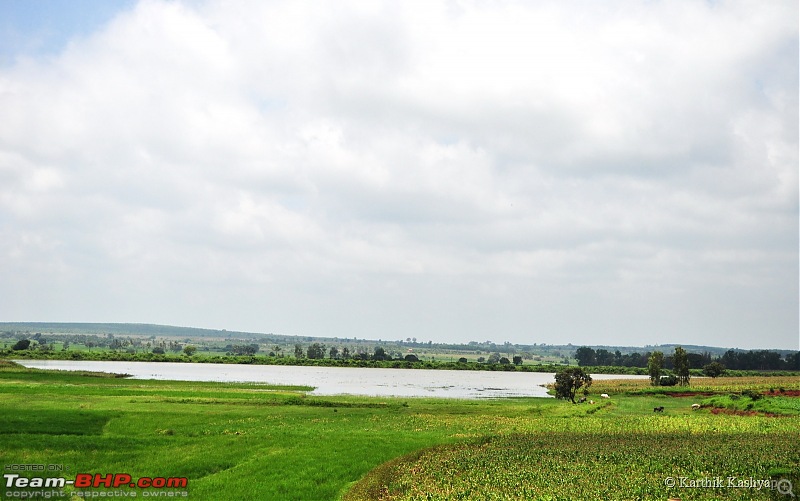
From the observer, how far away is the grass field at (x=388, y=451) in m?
23.9

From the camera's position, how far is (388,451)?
33375 millimetres

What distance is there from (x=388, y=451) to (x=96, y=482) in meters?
15.7

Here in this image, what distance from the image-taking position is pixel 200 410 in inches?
2096

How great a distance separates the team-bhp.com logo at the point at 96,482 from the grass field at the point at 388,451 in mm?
585

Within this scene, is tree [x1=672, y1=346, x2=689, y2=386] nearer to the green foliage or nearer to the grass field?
the grass field

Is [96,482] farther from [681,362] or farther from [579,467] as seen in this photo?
[681,362]

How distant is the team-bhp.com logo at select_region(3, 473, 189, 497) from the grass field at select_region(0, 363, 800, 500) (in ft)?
1.92

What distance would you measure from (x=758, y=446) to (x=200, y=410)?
4579 centimetres

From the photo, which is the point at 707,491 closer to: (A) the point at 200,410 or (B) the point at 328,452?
(B) the point at 328,452

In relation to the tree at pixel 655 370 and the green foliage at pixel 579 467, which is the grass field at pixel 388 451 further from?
the tree at pixel 655 370

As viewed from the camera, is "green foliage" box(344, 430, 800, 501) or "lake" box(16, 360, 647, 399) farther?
"lake" box(16, 360, 647, 399)

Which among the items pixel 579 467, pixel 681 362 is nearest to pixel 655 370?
pixel 681 362

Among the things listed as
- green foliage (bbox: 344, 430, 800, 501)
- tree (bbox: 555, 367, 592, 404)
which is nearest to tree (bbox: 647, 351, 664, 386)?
tree (bbox: 555, 367, 592, 404)

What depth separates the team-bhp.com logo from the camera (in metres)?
23.9
